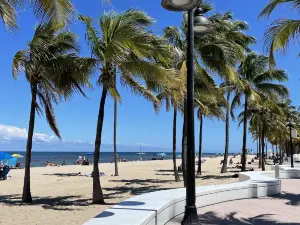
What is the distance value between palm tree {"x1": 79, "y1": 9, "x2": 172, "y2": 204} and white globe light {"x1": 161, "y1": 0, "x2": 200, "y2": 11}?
433 cm

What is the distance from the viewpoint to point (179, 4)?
5.87 m

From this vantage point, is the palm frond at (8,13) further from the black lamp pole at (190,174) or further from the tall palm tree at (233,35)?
the tall palm tree at (233,35)

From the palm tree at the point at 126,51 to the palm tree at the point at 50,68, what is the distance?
78 cm

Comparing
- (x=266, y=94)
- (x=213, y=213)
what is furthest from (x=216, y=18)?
(x=213, y=213)

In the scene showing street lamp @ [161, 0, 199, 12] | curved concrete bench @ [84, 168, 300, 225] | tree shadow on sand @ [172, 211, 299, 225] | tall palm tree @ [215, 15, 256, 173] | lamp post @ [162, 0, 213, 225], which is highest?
tall palm tree @ [215, 15, 256, 173]

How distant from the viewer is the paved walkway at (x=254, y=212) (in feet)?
22.4

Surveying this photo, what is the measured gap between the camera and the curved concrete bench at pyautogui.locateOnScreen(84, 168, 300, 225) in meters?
4.94

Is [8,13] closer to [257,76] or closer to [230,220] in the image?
[230,220]

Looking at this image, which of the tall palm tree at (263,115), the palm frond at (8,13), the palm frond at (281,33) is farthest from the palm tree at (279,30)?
the tall palm tree at (263,115)

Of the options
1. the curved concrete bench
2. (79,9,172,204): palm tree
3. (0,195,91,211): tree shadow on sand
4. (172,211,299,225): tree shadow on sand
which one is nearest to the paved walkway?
(172,211,299,225): tree shadow on sand

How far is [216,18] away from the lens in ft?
56.5

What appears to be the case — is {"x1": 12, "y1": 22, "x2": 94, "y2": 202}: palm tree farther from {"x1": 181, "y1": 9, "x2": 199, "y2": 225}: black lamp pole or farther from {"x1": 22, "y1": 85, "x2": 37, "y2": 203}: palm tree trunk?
{"x1": 181, "y1": 9, "x2": 199, "y2": 225}: black lamp pole

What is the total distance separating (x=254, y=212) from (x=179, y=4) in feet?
14.6

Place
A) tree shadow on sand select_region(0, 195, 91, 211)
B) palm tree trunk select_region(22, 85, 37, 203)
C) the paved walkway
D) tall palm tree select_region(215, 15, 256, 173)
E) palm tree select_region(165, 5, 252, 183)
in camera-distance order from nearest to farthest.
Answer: the paved walkway
tree shadow on sand select_region(0, 195, 91, 211)
palm tree trunk select_region(22, 85, 37, 203)
palm tree select_region(165, 5, 252, 183)
tall palm tree select_region(215, 15, 256, 173)
